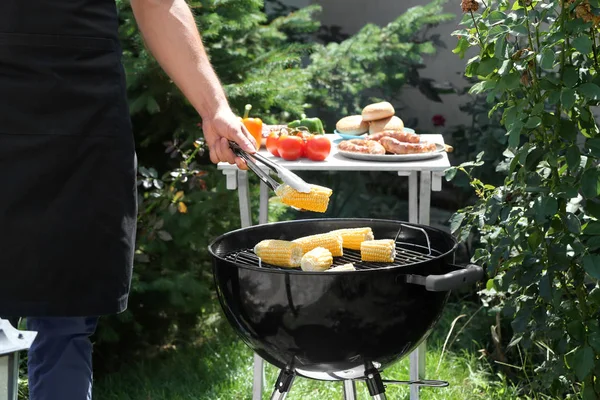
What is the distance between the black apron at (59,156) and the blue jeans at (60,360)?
0.19 feet

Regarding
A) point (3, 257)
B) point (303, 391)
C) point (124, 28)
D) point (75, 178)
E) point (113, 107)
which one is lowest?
point (303, 391)

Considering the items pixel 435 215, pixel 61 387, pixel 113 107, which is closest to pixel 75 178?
pixel 113 107

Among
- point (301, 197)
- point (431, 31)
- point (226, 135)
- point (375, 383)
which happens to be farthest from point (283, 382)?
point (431, 31)

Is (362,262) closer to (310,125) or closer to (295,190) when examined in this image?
(295,190)

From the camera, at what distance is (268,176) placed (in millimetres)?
2398

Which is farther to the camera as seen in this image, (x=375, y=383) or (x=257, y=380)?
(x=257, y=380)

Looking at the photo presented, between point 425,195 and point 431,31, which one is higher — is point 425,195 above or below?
below

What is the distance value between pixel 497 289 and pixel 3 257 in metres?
1.50

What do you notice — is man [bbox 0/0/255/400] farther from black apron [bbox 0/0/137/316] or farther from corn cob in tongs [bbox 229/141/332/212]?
corn cob in tongs [bbox 229/141/332/212]

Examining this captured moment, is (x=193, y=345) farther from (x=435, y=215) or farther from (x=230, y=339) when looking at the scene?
(x=435, y=215)

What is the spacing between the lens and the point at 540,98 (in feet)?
8.65

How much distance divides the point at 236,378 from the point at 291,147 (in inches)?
44.7

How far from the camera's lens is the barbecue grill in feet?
7.25

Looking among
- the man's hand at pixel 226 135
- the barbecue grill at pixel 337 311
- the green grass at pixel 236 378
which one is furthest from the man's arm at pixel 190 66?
the green grass at pixel 236 378
